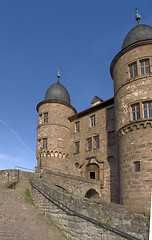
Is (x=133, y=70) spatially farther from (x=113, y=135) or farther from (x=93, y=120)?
(x=93, y=120)

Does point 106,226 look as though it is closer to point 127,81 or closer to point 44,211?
point 44,211

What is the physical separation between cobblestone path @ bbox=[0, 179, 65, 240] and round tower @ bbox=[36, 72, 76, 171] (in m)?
11.7

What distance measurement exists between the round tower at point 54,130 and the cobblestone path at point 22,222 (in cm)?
1169

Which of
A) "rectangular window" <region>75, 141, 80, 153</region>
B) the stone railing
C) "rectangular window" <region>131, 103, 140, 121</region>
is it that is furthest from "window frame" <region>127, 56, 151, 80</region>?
"rectangular window" <region>75, 141, 80, 153</region>

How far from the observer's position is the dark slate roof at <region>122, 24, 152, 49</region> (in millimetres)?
18969

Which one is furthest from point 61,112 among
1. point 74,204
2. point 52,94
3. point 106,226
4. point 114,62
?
point 106,226

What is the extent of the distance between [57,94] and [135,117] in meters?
15.0

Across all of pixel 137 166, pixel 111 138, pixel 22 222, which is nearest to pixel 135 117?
pixel 137 166

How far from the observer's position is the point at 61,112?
27.9 metres

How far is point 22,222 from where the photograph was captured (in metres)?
10.1

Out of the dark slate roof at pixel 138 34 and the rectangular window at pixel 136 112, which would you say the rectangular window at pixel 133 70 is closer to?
the dark slate roof at pixel 138 34

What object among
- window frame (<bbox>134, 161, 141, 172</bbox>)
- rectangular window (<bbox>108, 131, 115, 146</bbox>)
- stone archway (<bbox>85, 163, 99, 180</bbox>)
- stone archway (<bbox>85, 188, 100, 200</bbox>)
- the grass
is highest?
rectangular window (<bbox>108, 131, 115, 146</bbox>)

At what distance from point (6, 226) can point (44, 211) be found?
283 cm

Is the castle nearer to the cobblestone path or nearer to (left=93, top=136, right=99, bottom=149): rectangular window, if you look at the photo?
(left=93, top=136, right=99, bottom=149): rectangular window
